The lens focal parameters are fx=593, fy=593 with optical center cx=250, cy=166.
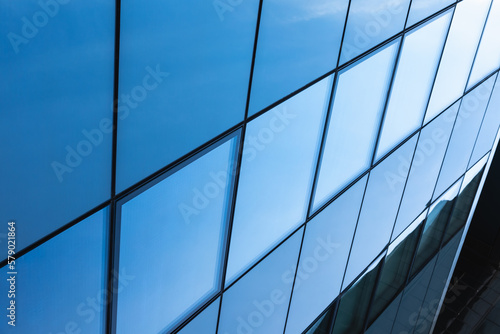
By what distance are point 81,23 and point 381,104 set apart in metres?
5.39

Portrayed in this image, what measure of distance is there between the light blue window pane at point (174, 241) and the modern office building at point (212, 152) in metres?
0.02

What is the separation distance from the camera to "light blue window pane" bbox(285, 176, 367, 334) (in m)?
8.18

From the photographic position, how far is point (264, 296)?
750 cm

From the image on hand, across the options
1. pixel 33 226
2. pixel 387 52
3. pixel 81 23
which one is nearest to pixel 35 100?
pixel 81 23

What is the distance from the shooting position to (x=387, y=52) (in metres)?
7.72

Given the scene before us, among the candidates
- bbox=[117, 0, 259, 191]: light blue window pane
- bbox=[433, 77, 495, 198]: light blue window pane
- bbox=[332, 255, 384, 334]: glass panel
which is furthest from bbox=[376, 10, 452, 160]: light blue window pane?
bbox=[117, 0, 259, 191]: light blue window pane

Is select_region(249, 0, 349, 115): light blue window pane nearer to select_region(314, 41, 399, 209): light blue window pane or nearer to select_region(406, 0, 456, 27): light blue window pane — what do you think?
select_region(314, 41, 399, 209): light blue window pane

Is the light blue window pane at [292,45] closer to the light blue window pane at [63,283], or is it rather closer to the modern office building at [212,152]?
the modern office building at [212,152]

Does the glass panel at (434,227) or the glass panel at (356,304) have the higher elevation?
the glass panel at (434,227)

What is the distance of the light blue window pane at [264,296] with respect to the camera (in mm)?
6879

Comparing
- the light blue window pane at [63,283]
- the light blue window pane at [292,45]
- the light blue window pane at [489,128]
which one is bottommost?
the light blue window pane at [63,283]

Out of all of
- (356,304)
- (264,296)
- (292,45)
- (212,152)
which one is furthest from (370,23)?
(356,304)

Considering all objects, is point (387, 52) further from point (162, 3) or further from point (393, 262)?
point (393, 262)

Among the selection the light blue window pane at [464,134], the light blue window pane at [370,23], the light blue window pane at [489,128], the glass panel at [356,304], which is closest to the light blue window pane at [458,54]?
the light blue window pane at [464,134]
